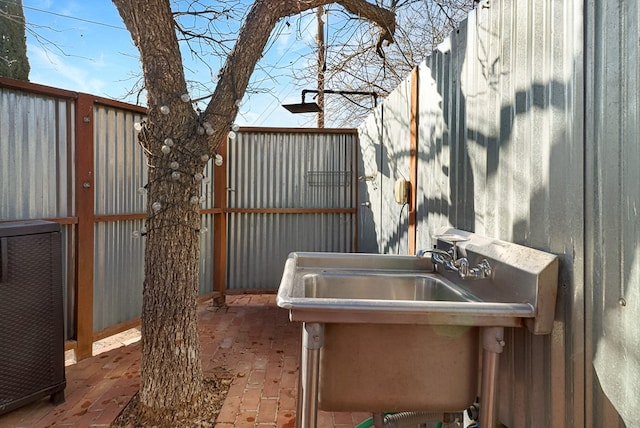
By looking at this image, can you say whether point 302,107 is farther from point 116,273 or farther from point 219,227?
point 116,273

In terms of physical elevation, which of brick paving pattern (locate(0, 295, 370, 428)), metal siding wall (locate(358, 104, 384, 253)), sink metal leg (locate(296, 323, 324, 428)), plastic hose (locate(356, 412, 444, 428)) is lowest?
brick paving pattern (locate(0, 295, 370, 428))

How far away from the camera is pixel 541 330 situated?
1024 millimetres

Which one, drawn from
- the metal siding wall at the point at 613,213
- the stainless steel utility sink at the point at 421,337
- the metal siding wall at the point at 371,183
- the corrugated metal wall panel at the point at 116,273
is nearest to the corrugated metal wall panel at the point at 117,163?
the corrugated metal wall panel at the point at 116,273

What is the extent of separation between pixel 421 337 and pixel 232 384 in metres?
1.94

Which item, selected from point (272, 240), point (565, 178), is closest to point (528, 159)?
point (565, 178)

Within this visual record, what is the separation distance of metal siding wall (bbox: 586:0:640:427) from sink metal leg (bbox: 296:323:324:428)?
0.72 metres

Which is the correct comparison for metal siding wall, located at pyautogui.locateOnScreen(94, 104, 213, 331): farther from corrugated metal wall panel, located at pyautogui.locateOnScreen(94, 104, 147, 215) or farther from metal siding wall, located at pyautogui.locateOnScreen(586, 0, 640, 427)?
metal siding wall, located at pyautogui.locateOnScreen(586, 0, 640, 427)

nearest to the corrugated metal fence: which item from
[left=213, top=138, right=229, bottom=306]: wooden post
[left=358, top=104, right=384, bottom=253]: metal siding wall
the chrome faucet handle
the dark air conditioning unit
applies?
the chrome faucet handle

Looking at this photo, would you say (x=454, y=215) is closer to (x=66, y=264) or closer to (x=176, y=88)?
(x=176, y=88)

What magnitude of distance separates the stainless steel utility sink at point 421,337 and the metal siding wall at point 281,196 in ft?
11.0

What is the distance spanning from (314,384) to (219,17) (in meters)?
2.85

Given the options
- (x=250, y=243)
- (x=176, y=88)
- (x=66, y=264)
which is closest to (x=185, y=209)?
(x=176, y=88)

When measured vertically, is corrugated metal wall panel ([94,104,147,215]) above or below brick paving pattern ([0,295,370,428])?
above

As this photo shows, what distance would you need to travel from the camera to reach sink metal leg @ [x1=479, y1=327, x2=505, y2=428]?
1063 mm
